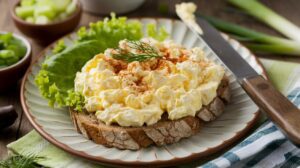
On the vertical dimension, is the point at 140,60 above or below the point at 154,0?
above

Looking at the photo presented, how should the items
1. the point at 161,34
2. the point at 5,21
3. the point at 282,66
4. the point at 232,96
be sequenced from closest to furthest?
the point at 232,96 → the point at 282,66 → the point at 161,34 → the point at 5,21

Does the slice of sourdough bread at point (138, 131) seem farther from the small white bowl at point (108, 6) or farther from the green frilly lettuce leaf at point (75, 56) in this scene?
the small white bowl at point (108, 6)

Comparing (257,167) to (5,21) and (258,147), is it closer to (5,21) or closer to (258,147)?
(258,147)

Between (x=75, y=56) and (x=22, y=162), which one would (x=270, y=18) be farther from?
(x=22, y=162)

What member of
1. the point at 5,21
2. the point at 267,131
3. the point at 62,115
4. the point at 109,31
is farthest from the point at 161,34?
the point at 5,21

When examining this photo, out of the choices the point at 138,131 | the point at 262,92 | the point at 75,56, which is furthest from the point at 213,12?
the point at 138,131

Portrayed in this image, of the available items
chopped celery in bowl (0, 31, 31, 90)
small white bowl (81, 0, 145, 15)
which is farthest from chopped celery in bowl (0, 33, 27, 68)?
small white bowl (81, 0, 145, 15)

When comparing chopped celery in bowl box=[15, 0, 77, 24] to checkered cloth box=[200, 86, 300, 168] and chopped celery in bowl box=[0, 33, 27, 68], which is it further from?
checkered cloth box=[200, 86, 300, 168]
